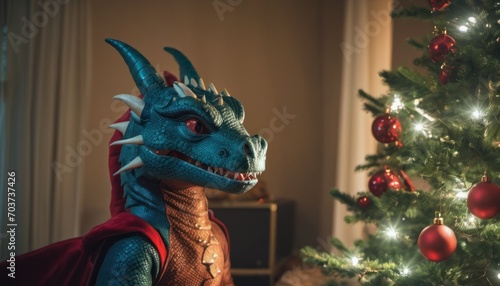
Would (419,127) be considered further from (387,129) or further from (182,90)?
(182,90)

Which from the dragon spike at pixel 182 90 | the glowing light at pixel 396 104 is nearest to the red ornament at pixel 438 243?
the glowing light at pixel 396 104

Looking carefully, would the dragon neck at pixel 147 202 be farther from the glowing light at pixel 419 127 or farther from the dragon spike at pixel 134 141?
the glowing light at pixel 419 127

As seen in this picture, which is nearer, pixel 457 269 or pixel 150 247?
pixel 150 247

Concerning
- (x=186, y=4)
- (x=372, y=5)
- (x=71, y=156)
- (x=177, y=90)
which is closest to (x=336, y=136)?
(x=372, y=5)

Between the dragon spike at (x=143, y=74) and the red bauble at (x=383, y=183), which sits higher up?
the dragon spike at (x=143, y=74)

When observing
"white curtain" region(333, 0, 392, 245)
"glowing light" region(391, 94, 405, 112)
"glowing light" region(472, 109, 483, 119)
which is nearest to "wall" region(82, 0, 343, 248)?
"white curtain" region(333, 0, 392, 245)

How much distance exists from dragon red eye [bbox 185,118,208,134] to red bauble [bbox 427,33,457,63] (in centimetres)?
73

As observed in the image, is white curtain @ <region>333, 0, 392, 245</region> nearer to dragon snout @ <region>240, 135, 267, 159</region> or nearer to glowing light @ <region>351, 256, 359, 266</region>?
glowing light @ <region>351, 256, 359, 266</region>

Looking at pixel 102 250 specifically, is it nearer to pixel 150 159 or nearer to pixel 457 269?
pixel 150 159

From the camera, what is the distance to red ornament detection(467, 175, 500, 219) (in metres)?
1.31

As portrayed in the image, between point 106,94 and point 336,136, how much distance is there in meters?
1.42

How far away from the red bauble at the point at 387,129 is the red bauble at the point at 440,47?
0.26 m

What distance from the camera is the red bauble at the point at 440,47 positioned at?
5.13 feet

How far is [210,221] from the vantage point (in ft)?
4.65
